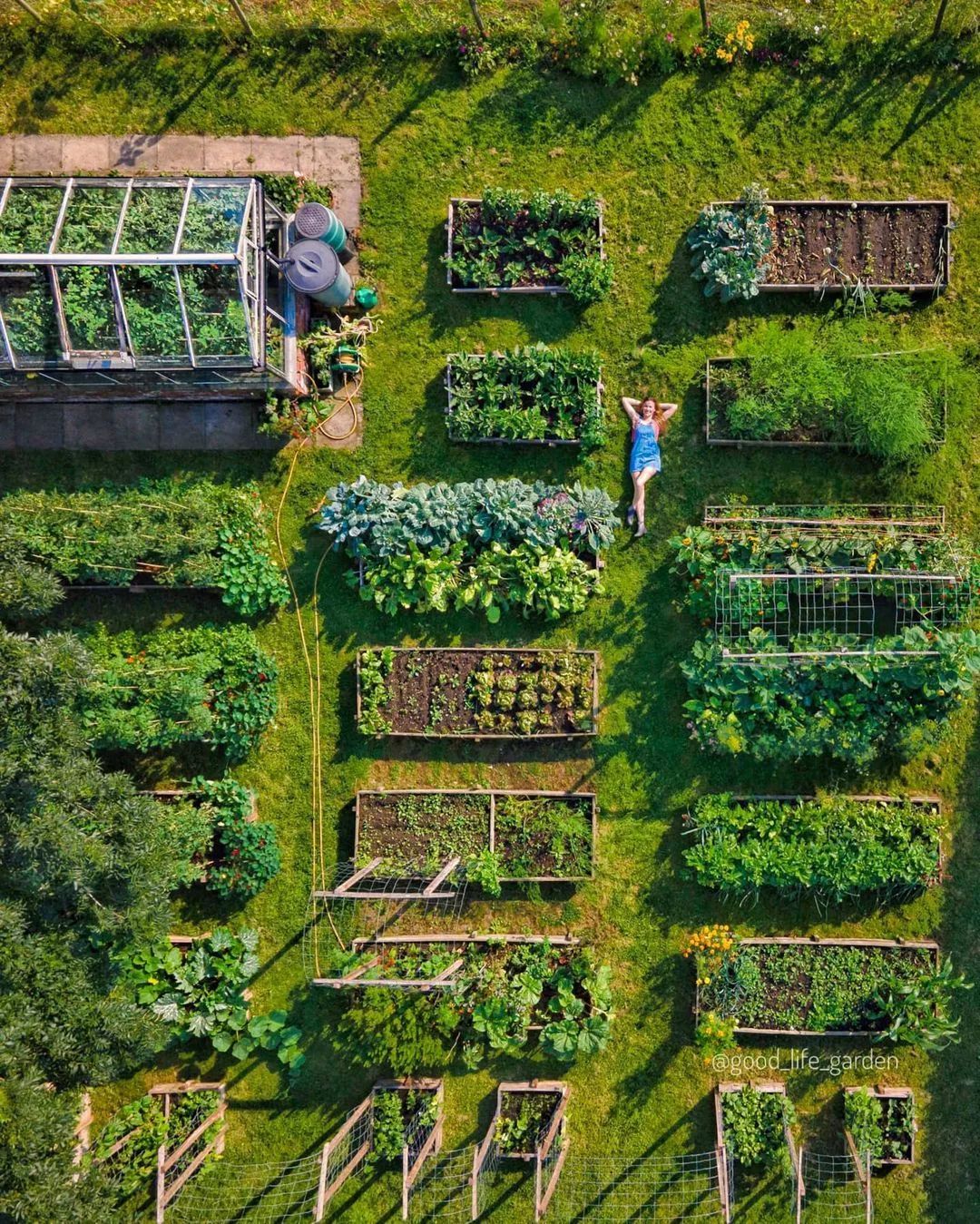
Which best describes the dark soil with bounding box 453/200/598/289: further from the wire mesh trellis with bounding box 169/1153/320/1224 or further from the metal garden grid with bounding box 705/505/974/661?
the wire mesh trellis with bounding box 169/1153/320/1224

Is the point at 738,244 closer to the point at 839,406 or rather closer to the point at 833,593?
the point at 839,406

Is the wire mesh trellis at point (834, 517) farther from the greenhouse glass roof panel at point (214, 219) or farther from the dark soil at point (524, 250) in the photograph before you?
the greenhouse glass roof panel at point (214, 219)

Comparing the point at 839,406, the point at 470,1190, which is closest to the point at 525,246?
the point at 839,406

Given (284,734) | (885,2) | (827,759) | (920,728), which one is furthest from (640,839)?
(885,2)

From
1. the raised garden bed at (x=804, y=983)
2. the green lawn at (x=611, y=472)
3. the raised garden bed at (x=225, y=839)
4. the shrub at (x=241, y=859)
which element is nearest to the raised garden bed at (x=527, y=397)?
the green lawn at (x=611, y=472)

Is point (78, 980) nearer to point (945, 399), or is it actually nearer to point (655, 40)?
point (945, 399)

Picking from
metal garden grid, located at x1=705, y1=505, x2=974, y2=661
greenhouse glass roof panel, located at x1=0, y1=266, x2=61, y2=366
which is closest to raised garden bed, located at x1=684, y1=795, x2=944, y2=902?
metal garden grid, located at x1=705, y1=505, x2=974, y2=661
